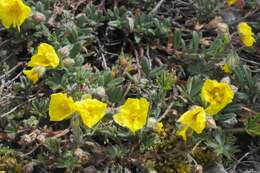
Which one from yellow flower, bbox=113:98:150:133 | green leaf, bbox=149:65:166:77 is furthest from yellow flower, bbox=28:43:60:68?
green leaf, bbox=149:65:166:77

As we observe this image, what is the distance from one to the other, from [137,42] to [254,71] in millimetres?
736

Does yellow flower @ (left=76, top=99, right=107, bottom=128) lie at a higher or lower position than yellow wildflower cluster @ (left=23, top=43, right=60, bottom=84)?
lower

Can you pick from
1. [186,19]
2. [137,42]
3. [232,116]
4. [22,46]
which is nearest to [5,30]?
[22,46]

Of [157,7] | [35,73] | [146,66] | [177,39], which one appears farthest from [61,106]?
[157,7]

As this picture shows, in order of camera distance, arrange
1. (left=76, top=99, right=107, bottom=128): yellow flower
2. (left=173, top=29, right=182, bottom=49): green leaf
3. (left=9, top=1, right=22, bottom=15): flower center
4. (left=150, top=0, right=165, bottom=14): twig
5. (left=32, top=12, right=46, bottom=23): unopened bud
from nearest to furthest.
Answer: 1. (left=76, top=99, right=107, bottom=128): yellow flower
2. (left=9, top=1, right=22, bottom=15): flower center
3. (left=32, top=12, right=46, bottom=23): unopened bud
4. (left=173, top=29, right=182, bottom=49): green leaf
5. (left=150, top=0, right=165, bottom=14): twig

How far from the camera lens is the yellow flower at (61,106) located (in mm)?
2357

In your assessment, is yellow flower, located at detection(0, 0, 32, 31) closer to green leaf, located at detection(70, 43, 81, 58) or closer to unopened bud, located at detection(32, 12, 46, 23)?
unopened bud, located at detection(32, 12, 46, 23)

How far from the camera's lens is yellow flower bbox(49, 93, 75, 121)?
2357 millimetres

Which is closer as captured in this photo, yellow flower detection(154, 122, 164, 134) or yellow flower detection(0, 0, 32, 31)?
yellow flower detection(154, 122, 164, 134)

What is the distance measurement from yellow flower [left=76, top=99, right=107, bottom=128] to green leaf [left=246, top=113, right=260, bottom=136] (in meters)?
0.83

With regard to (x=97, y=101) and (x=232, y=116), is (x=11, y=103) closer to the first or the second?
(x=97, y=101)

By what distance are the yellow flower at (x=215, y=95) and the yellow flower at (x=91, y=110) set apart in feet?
1.88

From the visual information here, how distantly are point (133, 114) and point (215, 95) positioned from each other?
46 centimetres

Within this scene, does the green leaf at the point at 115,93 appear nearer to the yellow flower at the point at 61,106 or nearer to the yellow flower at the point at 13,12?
the yellow flower at the point at 61,106
